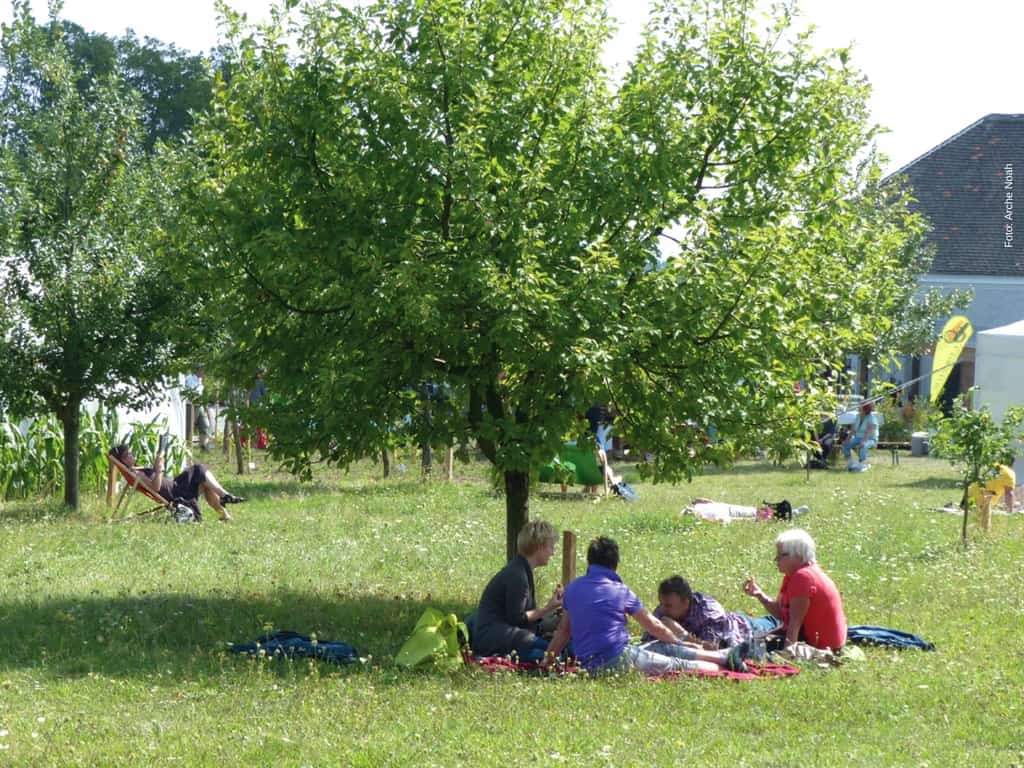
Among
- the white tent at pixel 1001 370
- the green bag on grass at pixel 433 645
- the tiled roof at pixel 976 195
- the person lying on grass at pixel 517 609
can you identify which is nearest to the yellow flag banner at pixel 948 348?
the white tent at pixel 1001 370

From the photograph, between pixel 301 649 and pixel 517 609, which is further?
pixel 517 609

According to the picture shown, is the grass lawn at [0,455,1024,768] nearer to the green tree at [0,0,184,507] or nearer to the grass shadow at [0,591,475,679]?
the grass shadow at [0,591,475,679]

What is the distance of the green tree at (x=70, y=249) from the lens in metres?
18.5

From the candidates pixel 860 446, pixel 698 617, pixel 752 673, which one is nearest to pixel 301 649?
pixel 698 617

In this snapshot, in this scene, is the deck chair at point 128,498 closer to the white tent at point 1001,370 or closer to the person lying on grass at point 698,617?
the person lying on grass at point 698,617

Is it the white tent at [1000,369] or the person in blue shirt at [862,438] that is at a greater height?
the white tent at [1000,369]

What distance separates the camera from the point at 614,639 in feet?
30.7

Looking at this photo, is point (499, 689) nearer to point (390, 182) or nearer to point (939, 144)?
point (390, 182)

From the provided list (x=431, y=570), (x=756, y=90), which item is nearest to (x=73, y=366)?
(x=431, y=570)

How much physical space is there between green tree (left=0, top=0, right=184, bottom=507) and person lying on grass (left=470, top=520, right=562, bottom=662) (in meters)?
9.67

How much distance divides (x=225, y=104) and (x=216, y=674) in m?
4.71

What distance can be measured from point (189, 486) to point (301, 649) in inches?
385

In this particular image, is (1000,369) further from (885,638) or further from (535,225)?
(535,225)

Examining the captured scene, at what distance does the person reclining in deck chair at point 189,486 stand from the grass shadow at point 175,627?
6.57 metres
